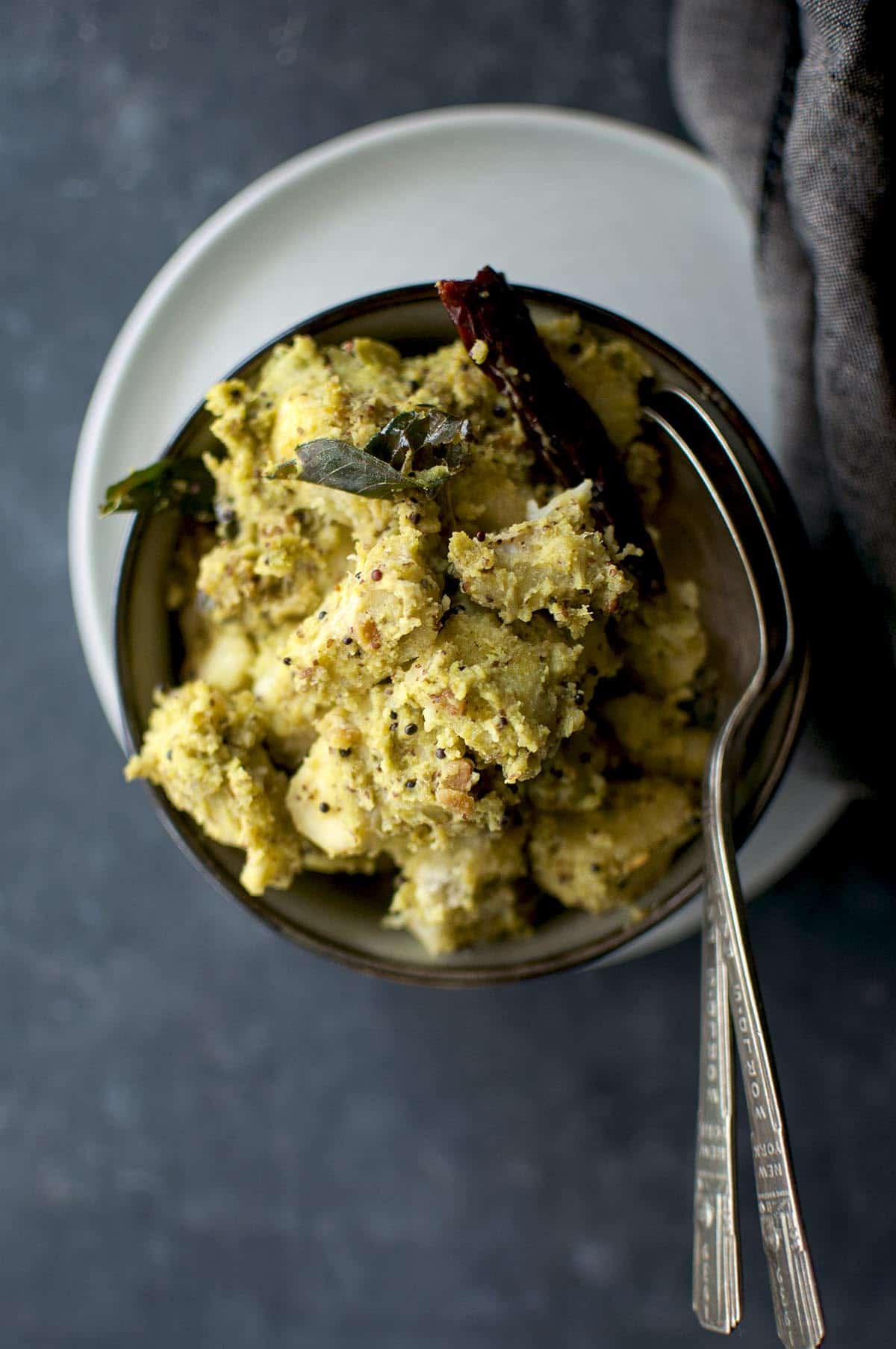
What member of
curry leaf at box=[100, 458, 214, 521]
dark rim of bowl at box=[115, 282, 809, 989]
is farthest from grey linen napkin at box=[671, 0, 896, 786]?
curry leaf at box=[100, 458, 214, 521]

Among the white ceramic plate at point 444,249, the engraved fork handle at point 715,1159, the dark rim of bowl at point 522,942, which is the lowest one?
the engraved fork handle at point 715,1159

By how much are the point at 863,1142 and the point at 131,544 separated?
1.46 meters

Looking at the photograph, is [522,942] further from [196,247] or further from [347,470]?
[196,247]

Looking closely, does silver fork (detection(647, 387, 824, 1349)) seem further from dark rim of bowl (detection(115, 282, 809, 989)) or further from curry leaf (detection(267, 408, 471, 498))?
curry leaf (detection(267, 408, 471, 498))

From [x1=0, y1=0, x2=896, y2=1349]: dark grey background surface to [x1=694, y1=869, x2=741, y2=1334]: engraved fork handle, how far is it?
65 centimetres

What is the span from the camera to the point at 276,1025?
5.72 ft

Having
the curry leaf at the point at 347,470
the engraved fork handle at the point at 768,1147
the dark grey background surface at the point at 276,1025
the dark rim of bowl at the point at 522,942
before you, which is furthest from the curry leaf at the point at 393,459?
the dark grey background surface at the point at 276,1025

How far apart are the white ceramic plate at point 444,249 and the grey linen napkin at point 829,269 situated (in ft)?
0.18

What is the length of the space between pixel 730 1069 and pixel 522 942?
257 mm

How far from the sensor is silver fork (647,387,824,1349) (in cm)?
94

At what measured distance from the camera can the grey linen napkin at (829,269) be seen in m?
1.17

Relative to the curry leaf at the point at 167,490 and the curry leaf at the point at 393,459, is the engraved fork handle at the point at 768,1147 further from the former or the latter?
the curry leaf at the point at 167,490

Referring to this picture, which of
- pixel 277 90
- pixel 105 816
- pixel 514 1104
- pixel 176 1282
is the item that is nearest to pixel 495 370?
pixel 277 90

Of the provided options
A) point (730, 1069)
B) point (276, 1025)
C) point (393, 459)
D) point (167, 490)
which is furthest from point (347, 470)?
point (276, 1025)
